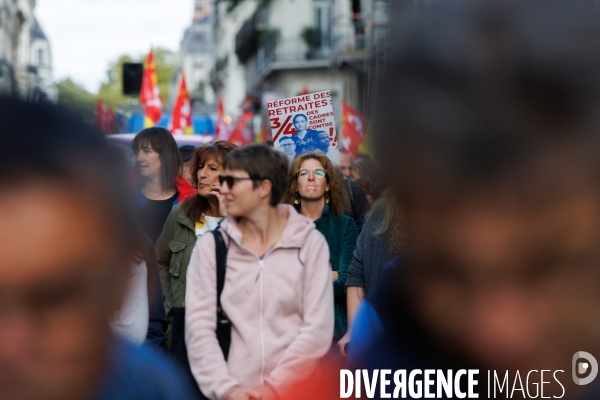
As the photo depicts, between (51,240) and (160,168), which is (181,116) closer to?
(160,168)

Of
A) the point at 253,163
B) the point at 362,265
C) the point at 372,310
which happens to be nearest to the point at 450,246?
the point at 372,310

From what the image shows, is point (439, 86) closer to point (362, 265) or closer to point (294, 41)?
point (362, 265)

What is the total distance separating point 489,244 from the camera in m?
0.73

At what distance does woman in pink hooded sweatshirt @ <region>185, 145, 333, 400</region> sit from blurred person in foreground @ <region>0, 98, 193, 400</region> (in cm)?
219

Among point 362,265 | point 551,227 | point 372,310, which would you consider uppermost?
point 551,227

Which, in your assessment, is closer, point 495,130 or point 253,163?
point 495,130

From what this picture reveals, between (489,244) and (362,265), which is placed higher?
(489,244)

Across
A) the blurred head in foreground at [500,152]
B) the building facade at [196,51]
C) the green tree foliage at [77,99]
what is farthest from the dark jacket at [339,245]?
the building facade at [196,51]

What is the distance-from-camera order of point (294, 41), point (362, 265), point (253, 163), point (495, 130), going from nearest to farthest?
point (495, 130)
point (253, 163)
point (362, 265)
point (294, 41)

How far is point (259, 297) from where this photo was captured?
10.2ft

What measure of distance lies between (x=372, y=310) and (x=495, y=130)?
348 millimetres

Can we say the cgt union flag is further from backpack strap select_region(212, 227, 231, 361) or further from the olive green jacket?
backpack strap select_region(212, 227, 231, 361)

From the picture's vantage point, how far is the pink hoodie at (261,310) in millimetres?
3094

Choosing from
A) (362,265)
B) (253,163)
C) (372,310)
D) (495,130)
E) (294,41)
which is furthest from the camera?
(294,41)
